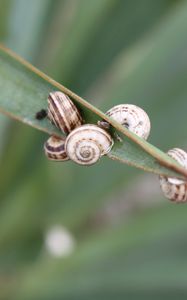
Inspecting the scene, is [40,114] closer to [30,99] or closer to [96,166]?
[30,99]

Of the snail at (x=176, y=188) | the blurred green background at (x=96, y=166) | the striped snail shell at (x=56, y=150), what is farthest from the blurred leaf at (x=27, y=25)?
the snail at (x=176, y=188)

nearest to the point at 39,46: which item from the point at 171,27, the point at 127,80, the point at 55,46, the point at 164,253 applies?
the point at 55,46

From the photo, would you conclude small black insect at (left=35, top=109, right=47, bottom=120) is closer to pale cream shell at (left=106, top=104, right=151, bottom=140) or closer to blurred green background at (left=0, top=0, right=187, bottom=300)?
pale cream shell at (left=106, top=104, right=151, bottom=140)

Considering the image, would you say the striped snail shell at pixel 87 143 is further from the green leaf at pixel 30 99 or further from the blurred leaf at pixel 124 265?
the blurred leaf at pixel 124 265

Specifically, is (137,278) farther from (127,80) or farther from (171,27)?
(171,27)

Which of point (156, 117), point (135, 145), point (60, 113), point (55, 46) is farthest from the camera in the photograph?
point (55, 46)

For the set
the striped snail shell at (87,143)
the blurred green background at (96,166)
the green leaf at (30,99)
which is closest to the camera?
the green leaf at (30,99)
